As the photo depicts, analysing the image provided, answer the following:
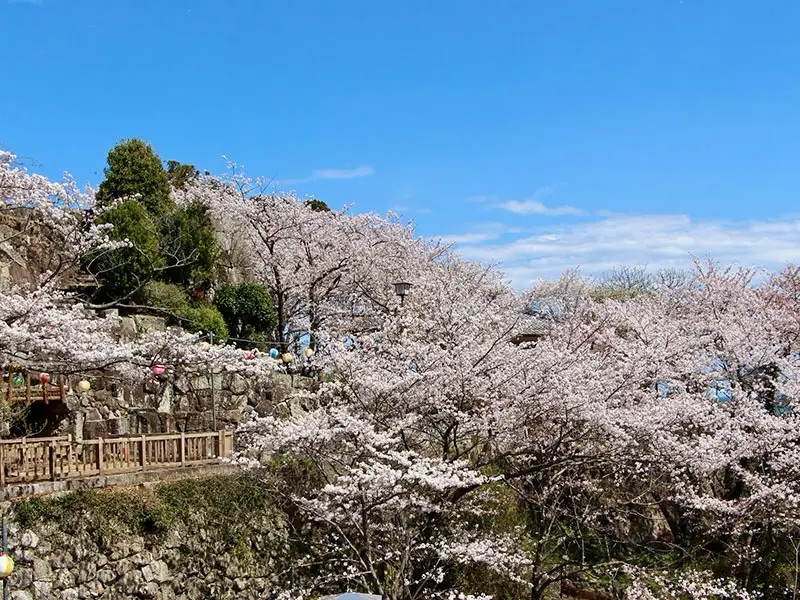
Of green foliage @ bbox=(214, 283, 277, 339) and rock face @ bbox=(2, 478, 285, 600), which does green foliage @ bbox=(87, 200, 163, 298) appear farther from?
rock face @ bbox=(2, 478, 285, 600)

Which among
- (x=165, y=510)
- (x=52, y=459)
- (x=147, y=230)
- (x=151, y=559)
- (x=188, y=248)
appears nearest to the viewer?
(x=52, y=459)

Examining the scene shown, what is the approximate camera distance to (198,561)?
11227 millimetres

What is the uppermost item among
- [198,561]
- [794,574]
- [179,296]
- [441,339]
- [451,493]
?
[179,296]

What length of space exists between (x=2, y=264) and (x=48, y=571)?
830 cm

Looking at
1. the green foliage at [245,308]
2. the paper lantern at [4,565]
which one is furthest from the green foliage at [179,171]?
the paper lantern at [4,565]

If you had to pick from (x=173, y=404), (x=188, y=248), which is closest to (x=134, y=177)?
(x=188, y=248)

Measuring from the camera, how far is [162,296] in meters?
17.9

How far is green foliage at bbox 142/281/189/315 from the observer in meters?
17.6

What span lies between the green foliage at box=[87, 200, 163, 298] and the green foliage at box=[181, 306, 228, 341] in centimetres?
132

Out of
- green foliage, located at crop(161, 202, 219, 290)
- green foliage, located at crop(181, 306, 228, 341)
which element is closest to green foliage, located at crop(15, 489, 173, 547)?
green foliage, located at crop(181, 306, 228, 341)

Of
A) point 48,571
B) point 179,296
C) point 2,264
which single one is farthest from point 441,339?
point 2,264

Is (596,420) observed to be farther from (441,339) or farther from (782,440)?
(782,440)

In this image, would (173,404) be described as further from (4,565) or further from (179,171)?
(179,171)

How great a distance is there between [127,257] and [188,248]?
2.46m
